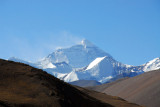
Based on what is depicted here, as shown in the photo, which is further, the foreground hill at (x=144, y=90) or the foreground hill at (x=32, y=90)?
the foreground hill at (x=144, y=90)

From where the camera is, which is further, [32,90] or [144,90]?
[144,90]

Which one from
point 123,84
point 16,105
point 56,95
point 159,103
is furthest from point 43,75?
point 123,84

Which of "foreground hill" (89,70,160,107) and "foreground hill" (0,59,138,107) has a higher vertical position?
"foreground hill" (89,70,160,107)

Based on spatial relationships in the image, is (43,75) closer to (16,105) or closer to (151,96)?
(16,105)

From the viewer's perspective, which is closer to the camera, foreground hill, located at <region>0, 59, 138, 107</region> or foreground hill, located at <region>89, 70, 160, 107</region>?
foreground hill, located at <region>0, 59, 138, 107</region>

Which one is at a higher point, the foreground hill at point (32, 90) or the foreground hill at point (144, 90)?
the foreground hill at point (144, 90)

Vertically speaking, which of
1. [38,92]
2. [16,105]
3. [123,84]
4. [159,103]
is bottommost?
[16,105]

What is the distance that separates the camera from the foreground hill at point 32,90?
30688 millimetres

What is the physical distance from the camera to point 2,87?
108 feet

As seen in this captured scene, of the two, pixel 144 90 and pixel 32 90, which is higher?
pixel 144 90

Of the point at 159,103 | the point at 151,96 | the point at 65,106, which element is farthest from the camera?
the point at 151,96

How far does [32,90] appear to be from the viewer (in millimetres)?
33719

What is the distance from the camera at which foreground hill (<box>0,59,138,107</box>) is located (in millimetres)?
30688

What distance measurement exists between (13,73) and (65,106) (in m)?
7.09
